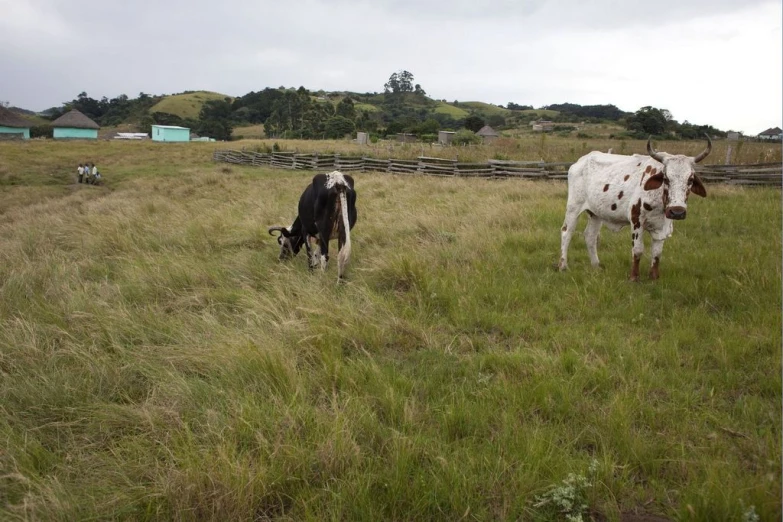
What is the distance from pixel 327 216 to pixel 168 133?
71260 millimetres

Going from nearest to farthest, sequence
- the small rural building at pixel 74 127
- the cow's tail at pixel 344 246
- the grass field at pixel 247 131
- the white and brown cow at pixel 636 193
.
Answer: the white and brown cow at pixel 636 193 < the cow's tail at pixel 344 246 < the small rural building at pixel 74 127 < the grass field at pixel 247 131

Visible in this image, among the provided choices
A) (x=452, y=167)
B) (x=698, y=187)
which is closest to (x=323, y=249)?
(x=698, y=187)

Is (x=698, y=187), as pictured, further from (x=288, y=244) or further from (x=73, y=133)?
(x=73, y=133)

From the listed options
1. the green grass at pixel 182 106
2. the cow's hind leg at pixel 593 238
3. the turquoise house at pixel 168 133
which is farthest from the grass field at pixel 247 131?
the cow's hind leg at pixel 593 238

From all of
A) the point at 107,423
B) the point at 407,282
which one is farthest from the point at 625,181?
the point at 107,423

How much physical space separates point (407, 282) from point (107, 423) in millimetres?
3290

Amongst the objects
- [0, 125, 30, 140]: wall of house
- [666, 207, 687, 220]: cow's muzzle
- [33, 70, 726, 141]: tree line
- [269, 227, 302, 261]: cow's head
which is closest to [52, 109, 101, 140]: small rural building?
[0, 125, 30, 140]: wall of house

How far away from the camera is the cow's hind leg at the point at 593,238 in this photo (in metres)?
6.25

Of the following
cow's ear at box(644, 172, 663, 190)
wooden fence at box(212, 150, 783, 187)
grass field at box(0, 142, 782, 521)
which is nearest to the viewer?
grass field at box(0, 142, 782, 521)

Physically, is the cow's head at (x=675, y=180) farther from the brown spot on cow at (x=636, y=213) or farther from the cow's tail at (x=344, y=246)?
the cow's tail at (x=344, y=246)

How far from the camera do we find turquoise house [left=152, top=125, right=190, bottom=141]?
66500mm

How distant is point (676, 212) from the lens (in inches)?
193

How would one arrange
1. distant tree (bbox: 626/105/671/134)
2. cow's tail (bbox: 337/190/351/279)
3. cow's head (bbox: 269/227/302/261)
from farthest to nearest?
distant tree (bbox: 626/105/671/134), cow's head (bbox: 269/227/302/261), cow's tail (bbox: 337/190/351/279)

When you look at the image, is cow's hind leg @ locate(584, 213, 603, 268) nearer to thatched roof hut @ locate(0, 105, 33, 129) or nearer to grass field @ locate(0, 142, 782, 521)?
grass field @ locate(0, 142, 782, 521)
